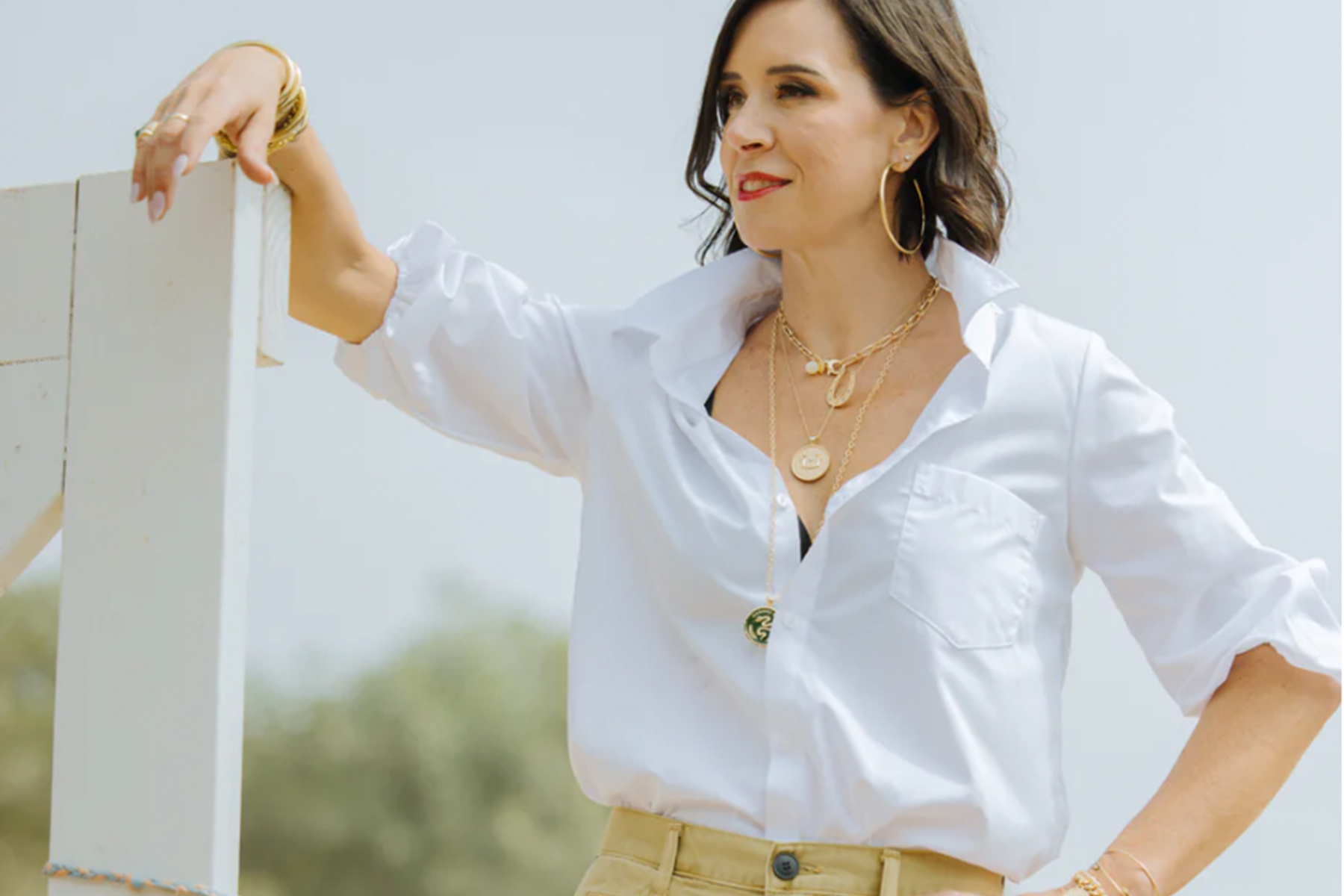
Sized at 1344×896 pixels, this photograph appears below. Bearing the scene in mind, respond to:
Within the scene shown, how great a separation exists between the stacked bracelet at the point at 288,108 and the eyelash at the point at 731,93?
54 centimetres

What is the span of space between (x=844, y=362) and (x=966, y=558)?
32 centimetres

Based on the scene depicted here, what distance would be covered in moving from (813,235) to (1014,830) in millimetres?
702

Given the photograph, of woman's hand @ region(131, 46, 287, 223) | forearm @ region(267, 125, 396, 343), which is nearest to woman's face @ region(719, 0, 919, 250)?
forearm @ region(267, 125, 396, 343)

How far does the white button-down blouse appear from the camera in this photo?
1.74m

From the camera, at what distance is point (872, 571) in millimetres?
1806

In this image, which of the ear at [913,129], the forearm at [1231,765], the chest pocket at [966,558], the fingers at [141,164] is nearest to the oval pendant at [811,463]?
the chest pocket at [966,558]

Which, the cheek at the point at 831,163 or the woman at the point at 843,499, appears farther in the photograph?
the cheek at the point at 831,163

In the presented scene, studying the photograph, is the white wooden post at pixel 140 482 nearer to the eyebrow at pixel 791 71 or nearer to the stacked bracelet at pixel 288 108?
the stacked bracelet at pixel 288 108

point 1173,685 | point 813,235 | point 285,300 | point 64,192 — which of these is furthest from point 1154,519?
point 64,192

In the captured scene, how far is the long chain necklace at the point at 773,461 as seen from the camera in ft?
5.85

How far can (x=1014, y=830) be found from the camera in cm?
173

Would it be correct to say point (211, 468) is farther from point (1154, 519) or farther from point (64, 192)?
point (1154, 519)

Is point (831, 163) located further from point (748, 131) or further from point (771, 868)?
point (771, 868)

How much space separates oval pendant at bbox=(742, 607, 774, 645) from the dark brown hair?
540 mm
